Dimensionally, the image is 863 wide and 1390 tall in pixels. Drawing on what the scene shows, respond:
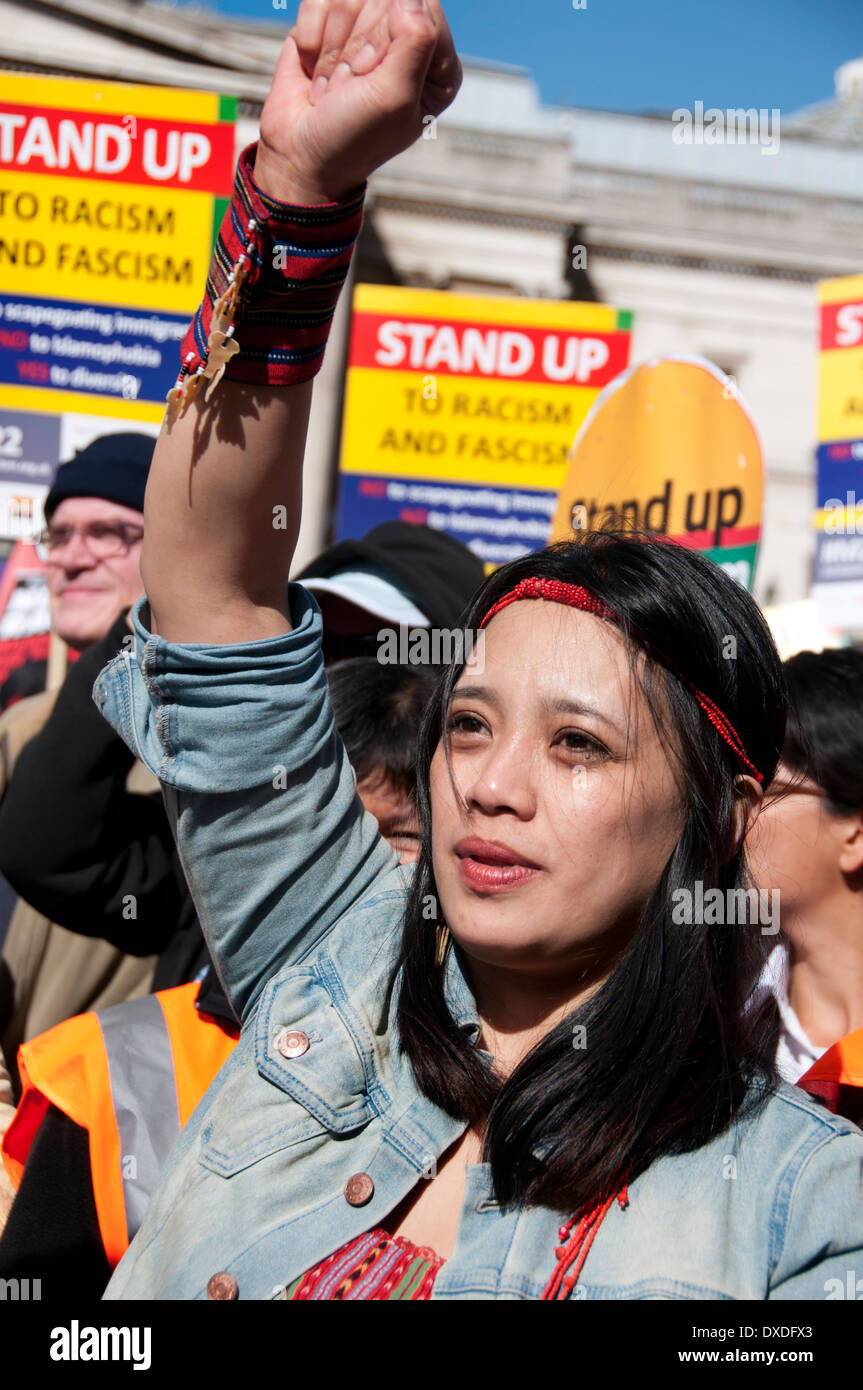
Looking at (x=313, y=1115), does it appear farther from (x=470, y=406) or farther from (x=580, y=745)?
(x=470, y=406)

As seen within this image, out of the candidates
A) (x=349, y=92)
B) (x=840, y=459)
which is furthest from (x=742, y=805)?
(x=840, y=459)

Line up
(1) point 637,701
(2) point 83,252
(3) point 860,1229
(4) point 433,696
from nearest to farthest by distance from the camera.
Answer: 1. (3) point 860,1229
2. (1) point 637,701
3. (4) point 433,696
4. (2) point 83,252

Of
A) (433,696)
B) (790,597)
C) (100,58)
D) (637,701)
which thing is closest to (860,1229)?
(637,701)

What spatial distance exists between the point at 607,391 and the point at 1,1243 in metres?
2.99

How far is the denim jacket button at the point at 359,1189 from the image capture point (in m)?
1.38

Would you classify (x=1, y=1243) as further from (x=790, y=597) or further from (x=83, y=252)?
(x=790, y=597)

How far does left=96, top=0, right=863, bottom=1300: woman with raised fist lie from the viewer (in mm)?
1250

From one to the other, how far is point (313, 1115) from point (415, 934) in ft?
0.79

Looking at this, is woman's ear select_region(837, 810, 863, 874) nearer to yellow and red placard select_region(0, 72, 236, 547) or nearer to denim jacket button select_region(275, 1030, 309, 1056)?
denim jacket button select_region(275, 1030, 309, 1056)

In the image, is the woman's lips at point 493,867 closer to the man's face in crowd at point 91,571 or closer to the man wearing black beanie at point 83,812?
the man wearing black beanie at point 83,812

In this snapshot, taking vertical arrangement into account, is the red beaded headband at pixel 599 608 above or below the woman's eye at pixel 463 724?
above

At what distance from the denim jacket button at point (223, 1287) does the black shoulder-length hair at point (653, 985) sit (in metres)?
0.29

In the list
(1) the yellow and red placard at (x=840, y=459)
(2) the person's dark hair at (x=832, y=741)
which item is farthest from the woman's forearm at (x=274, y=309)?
(1) the yellow and red placard at (x=840, y=459)

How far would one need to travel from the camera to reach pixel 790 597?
61.6 feet
